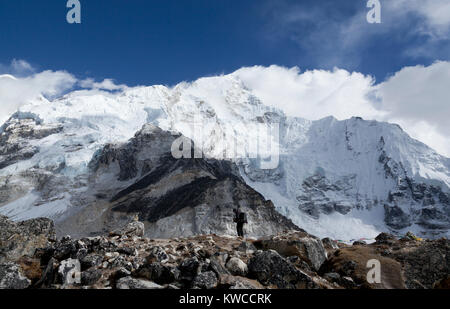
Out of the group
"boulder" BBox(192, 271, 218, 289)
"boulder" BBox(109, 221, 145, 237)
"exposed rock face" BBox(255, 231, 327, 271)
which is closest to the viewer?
"boulder" BBox(192, 271, 218, 289)

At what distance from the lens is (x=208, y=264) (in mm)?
14133

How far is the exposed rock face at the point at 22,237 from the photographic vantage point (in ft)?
58.6

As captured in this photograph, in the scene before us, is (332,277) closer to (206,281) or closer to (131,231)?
(206,281)

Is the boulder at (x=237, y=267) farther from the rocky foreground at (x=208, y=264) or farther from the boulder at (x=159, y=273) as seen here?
the boulder at (x=159, y=273)

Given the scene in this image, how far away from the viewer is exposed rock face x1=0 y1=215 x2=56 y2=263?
703 inches

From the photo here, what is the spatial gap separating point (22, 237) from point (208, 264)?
33.5 ft

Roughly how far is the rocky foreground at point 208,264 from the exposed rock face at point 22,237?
0.04m

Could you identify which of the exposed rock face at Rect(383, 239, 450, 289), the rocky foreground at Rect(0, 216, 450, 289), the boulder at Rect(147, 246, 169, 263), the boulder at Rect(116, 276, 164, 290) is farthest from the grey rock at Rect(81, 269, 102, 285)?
the exposed rock face at Rect(383, 239, 450, 289)

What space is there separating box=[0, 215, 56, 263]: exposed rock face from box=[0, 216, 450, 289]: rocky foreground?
4cm

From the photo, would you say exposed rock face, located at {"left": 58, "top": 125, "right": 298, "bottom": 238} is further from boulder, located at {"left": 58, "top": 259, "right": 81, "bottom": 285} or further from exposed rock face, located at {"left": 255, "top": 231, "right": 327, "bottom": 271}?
boulder, located at {"left": 58, "top": 259, "right": 81, "bottom": 285}

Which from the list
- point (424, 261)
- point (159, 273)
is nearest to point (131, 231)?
point (159, 273)

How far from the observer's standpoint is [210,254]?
1549 cm
